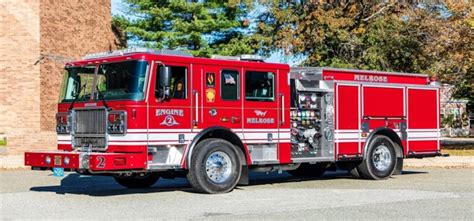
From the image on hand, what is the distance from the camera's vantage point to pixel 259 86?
13.7m

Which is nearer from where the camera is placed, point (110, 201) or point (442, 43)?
point (110, 201)

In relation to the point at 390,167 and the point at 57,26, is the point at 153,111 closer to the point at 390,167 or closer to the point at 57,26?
the point at 390,167

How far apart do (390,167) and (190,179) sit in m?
5.56

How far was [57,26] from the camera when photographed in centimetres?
2688

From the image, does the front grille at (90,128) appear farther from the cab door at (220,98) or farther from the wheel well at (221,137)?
the cab door at (220,98)

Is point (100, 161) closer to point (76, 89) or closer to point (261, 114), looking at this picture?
point (76, 89)

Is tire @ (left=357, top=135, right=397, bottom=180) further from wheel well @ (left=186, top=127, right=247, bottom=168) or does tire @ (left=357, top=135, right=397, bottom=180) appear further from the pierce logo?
the pierce logo

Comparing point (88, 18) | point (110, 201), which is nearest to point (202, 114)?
point (110, 201)

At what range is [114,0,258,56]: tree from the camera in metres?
28.7

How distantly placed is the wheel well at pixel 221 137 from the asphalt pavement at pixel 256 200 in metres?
0.69

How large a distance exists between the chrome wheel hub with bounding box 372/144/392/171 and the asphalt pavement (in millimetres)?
384

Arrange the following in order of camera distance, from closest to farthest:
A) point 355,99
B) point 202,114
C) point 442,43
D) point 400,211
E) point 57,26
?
point 400,211 → point 202,114 → point 355,99 → point 57,26 → point 442,43

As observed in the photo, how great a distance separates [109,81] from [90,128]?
0.87 meters

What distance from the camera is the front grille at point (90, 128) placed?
40.3 ft
